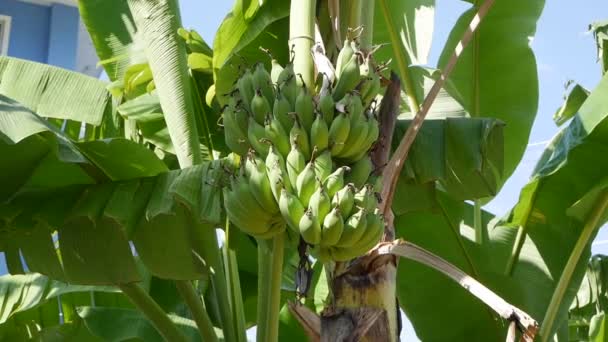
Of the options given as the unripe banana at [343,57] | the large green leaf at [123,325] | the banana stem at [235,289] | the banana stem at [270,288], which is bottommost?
the large green leaf at [123,325]

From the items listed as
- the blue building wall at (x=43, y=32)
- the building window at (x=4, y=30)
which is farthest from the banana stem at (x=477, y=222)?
the building window at (x=4, y=30)

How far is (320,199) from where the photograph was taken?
5.01 feet

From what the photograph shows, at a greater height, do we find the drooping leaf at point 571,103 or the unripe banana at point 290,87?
the unripe banana at point 290,87

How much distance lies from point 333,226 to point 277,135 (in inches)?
8.6

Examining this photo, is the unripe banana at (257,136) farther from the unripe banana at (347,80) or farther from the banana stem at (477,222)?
the banana stem at (477,222)

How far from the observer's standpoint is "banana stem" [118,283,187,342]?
2281 mm

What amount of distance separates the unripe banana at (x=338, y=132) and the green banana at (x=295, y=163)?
0.23 ft

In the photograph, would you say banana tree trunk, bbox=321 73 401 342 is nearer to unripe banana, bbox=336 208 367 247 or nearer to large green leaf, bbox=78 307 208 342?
unripe banana, bbox=336 208 367 247

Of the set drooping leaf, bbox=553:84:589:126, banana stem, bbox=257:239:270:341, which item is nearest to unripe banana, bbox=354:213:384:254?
banana stem, bbox=257:239:270:341

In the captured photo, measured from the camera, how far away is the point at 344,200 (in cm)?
154

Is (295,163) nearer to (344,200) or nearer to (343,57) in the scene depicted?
(344,200)

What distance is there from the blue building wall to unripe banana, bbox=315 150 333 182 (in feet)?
14.7

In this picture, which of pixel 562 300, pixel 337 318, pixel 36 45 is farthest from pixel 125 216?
pixel 36 45

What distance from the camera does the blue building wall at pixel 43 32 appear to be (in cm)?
574
